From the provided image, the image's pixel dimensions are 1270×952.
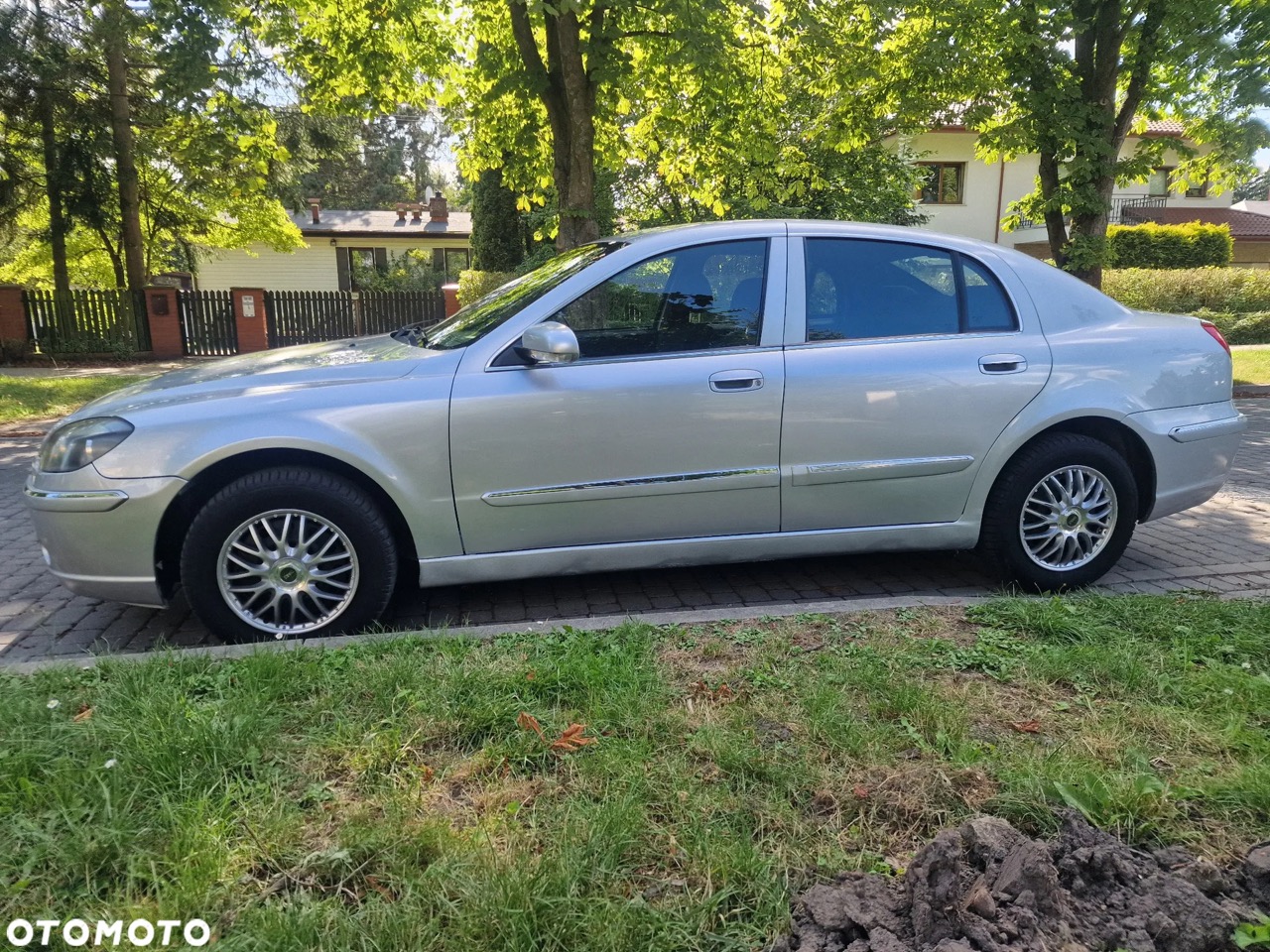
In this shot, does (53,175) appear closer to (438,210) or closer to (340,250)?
(340,250)

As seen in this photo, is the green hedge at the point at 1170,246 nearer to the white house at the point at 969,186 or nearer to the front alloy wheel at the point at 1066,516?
the white house at the point at 969,186

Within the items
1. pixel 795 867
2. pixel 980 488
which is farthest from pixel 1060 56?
pixel 795 867

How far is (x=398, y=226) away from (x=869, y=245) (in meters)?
31.4

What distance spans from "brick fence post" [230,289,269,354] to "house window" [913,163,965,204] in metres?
22.1

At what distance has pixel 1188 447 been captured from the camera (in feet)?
14.3

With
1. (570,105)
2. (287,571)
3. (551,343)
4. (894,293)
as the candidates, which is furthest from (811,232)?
(570,105)

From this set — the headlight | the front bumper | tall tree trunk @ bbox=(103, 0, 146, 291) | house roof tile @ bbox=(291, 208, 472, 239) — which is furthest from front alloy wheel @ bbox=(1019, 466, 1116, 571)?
house roof tile @ bbox=(291, 208, 472, 239)

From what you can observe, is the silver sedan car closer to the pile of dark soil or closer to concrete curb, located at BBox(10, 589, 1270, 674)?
concrete curb, located at BBox(10, 589, 1270, 674)

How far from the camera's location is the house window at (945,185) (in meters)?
30.7

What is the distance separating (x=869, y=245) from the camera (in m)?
4.25

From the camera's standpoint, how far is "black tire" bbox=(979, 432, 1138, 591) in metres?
4.18

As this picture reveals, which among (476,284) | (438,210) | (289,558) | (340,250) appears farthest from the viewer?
(438,210)

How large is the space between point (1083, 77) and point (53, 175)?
2048 centimetres

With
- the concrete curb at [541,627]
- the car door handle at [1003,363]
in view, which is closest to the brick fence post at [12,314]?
the concrete curb at [541,627]
